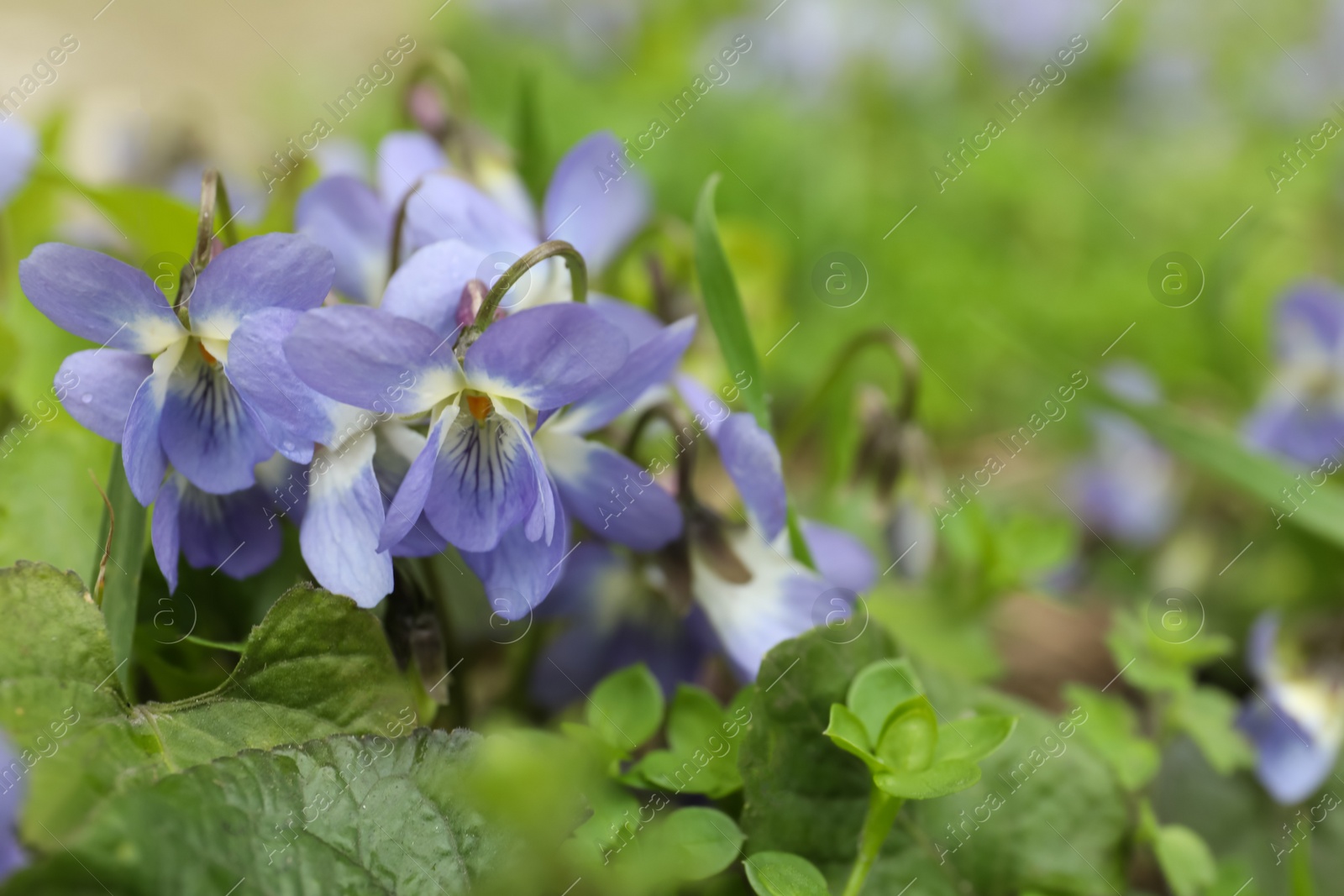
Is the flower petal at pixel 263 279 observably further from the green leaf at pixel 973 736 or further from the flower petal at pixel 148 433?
the green leaf at pixel 973 736

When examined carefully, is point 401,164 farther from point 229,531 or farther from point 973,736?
point 973,736

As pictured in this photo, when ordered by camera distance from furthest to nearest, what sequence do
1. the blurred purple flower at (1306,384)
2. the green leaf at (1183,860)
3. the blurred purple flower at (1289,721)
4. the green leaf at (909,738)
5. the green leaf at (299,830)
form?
the blurred purple flower at (1306,384) → the blurred purple flower at (1289,721) → the green leaf at (1183,860) → the green leaf at (909,738) → the green leaf at (299,830)

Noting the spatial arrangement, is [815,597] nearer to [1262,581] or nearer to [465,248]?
[465,248]

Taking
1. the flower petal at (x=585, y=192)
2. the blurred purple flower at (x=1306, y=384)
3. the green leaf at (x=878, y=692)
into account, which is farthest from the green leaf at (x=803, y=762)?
the blurred purple flower at (x=1306, y=384)

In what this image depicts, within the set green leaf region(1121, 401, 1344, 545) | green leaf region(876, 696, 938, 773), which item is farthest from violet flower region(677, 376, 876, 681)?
green leaf region(1121, 401, 1344, 545)

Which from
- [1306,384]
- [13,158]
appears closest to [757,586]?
[13,158]

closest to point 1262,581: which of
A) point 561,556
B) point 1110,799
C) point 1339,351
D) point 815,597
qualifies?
point 1339,351

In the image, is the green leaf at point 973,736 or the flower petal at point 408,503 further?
the green leaf at point 973,736
